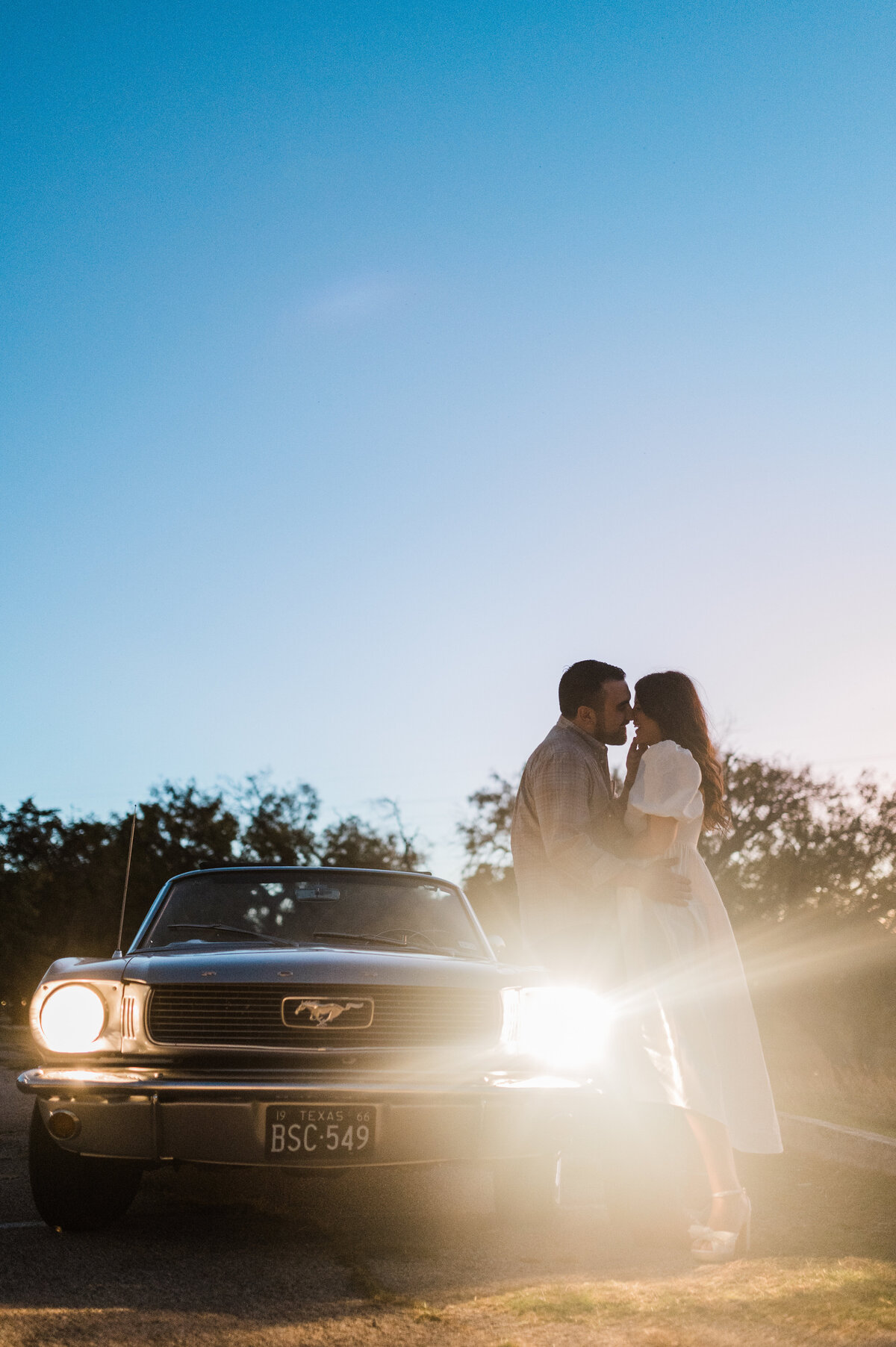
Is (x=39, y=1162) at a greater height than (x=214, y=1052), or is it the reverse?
(x=214, y=1052)

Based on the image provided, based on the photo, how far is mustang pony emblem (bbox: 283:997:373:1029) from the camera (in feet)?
13.0

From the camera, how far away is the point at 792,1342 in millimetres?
2812

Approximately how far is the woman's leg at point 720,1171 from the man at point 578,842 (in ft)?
1.92

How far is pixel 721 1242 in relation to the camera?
3680 millimetres

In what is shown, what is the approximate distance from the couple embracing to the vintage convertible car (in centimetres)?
20

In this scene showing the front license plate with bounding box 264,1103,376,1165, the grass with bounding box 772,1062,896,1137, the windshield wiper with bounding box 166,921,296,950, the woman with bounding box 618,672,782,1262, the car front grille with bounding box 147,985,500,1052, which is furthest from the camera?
the grass with bounding box 772,1062,896,1137

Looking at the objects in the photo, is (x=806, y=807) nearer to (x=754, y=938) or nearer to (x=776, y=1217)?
(x=754, y=938)

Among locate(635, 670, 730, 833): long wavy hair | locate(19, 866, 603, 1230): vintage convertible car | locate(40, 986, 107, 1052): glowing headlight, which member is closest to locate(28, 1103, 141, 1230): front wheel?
locate(19, 866, 603, 1230): vintage convertible car

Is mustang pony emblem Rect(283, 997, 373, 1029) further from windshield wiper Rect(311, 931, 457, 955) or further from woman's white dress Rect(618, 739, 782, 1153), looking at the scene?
woman's white dress Rect(618, 739, 782, 1153)

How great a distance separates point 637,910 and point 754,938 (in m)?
29.4

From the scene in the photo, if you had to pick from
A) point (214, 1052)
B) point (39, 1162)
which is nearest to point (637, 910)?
point (214, 1052)

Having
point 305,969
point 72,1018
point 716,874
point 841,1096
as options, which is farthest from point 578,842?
point 716,874

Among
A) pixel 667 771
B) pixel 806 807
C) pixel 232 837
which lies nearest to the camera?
pixel 667 771

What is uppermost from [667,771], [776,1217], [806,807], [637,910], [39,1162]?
[806,807]
